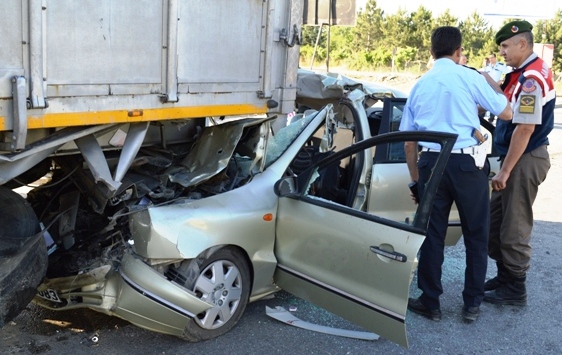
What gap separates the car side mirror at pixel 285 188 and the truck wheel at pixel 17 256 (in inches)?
55.9

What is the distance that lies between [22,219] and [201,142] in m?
1.30

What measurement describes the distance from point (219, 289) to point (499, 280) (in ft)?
7.33

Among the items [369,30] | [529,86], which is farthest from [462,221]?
[369,30]

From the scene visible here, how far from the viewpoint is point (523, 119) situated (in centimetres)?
428

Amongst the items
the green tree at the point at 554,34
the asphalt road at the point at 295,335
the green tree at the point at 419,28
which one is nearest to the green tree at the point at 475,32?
the green tree at the point at 419,28

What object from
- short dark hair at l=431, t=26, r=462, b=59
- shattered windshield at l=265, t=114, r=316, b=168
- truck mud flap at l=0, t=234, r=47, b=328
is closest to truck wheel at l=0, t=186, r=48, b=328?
truck mud flap at l=0, t=234, r=47, b=328

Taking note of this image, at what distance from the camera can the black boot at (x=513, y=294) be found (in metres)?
4.71

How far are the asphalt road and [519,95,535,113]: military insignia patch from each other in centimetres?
145

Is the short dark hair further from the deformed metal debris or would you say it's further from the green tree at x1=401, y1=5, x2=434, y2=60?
the green tree at x1=401, y1=5, x2=434, y2=60

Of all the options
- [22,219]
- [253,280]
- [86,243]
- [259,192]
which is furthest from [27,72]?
[253,280]

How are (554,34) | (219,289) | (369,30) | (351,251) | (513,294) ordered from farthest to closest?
(369,30)
(554,34)
(513,294)
(219,289)
(351,251)

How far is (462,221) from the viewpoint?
425 cm

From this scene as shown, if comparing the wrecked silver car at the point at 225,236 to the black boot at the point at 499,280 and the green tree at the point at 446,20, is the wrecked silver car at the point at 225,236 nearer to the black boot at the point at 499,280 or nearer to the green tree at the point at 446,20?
the black boot at the point at 499,280

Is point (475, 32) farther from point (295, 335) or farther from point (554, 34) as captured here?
point (295, 335)
